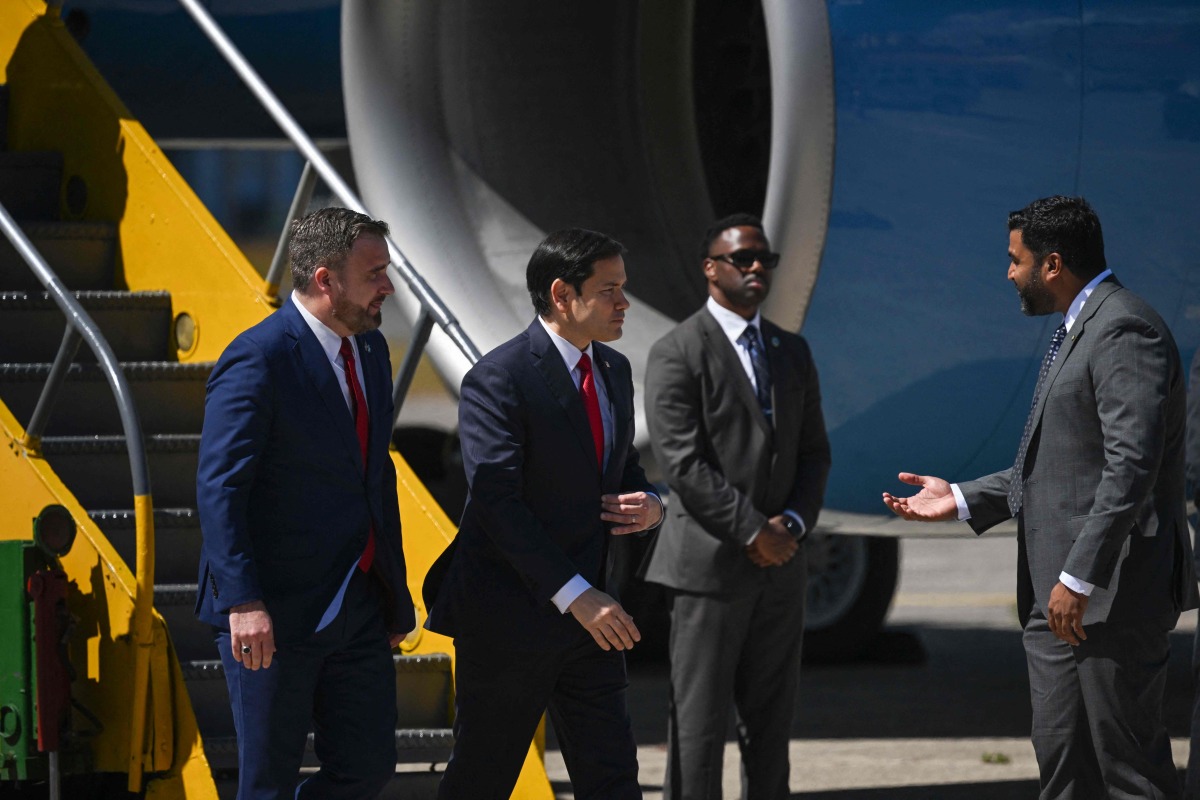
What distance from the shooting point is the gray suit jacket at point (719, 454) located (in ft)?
16.4

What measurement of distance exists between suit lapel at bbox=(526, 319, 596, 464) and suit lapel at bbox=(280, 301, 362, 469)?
0.43 metres

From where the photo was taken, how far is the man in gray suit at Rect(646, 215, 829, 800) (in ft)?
16.4

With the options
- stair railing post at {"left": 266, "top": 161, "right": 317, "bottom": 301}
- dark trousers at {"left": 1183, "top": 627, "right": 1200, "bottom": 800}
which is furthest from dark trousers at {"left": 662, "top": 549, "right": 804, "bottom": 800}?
stair railing post at {"left": 266, "top": 161, "right": 317, "bottom": 301}

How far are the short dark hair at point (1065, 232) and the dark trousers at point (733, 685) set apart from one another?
1422mm

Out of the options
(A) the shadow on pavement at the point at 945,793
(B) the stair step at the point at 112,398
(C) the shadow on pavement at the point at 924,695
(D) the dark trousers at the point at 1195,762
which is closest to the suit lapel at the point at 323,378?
(B) the stair step at the point at 112,398

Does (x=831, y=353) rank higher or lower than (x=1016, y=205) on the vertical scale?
lower

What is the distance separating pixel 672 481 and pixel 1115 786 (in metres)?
1.63

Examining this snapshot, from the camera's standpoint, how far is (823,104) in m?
5.37

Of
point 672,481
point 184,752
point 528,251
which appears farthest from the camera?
point 528,251

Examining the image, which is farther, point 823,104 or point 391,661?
point 823,104

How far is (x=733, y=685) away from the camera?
5.09 meters

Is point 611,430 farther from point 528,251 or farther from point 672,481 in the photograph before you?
point 528,251

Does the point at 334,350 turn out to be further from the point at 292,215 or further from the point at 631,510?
the point at 292,215

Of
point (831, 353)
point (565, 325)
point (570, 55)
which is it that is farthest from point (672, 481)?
point (570, 55)
